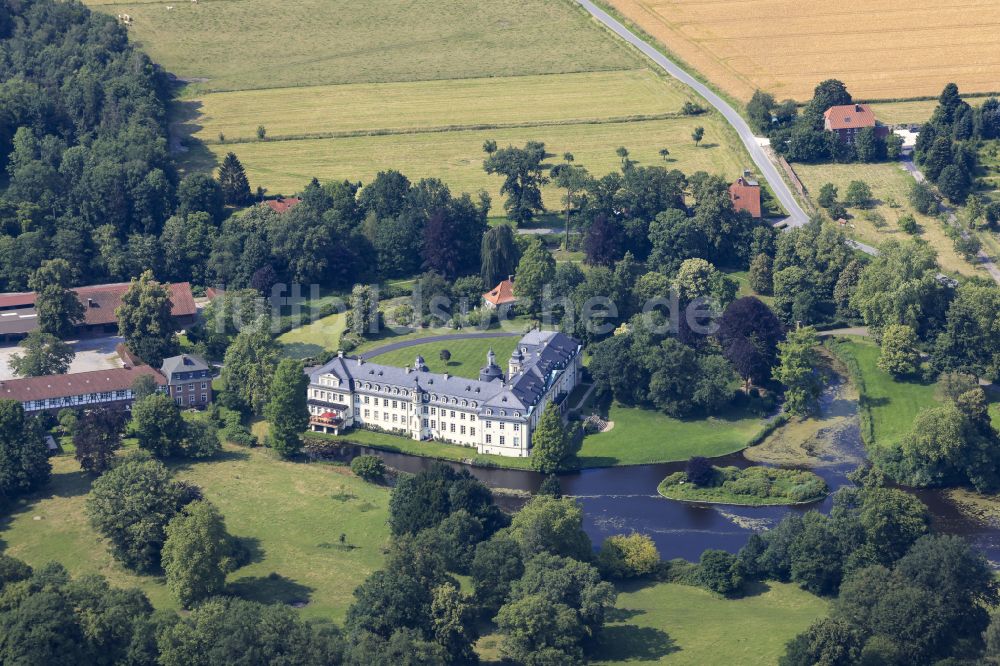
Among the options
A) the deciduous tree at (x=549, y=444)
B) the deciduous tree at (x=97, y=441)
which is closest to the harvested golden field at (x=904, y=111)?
the deciduous tree at (x=549, y=444)

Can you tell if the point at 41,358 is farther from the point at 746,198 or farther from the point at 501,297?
the point at 746,198

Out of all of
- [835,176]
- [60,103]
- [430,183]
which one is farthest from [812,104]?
[60,103]

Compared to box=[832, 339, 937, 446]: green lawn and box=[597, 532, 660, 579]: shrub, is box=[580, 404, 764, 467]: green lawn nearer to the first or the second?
box=[832, 339, 937, 446]: green lawn

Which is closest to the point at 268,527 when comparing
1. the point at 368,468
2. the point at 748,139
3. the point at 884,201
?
the point at 368,468

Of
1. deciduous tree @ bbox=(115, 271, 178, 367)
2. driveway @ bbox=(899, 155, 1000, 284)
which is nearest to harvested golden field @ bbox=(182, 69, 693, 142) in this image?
driveway @ bbox=(899, 155, 1000, 284)

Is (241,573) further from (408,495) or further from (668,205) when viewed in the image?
(668,205)

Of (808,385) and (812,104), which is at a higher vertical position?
(812,104)

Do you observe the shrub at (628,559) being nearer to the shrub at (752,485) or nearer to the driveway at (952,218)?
the shrub at (752,485)
